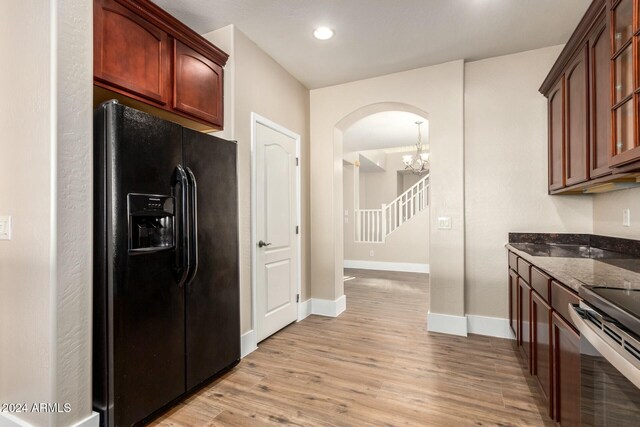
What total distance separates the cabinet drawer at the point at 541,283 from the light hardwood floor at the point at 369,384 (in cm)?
77

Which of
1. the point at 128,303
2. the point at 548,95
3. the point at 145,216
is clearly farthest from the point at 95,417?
the point at 548,95

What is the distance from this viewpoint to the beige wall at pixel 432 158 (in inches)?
132

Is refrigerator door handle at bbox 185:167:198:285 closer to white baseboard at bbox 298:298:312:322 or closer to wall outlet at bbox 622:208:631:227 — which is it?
white baseboard at bbox 298:298:312:322

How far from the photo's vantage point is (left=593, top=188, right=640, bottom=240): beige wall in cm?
223

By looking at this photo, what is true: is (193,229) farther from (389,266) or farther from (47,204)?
(389,266)

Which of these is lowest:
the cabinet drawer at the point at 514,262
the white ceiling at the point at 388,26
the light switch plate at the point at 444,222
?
the cabinet drawer at the point at 514,262

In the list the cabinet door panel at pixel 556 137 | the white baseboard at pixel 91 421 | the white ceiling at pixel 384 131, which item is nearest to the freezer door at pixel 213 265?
the white baseboard at pixel 91 421

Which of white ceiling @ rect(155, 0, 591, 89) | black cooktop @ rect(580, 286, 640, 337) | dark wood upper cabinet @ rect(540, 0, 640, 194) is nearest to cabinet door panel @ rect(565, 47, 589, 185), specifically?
dark wood upper cabinet @ rect(540, 0, 640, 194)

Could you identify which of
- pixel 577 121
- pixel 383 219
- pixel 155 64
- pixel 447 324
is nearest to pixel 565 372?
pixel 577 121

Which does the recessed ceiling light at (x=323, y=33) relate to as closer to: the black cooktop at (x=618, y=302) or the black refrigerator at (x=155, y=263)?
the black refrigerator at (x=155, y=263)

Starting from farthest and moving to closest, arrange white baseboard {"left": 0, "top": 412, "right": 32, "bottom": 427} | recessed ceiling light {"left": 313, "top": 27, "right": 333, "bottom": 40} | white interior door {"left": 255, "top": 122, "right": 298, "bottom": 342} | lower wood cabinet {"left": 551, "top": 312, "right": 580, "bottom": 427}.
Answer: white interior door {"left": 255, "top": 122, "right": 298, "bottom": 342}, recessed ceiling light {"left": 313, "top": 27, "right": 333, "bottom": 40}, white baseboard {"left": 0, "top": 412, "right": 32, "bottom": 427}, lower wood cabinet {"left": 551, "top": 312, "right": 580, "bottom": 427}

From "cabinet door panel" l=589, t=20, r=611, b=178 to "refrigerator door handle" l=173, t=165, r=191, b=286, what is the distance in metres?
2.44

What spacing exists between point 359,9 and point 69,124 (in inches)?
84.1

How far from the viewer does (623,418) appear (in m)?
0.95
